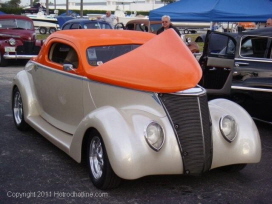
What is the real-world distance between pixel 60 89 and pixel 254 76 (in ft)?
9.61

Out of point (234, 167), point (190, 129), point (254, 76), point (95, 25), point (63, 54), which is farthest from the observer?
point (95, 25)

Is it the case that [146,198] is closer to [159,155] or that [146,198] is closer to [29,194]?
[159,155]

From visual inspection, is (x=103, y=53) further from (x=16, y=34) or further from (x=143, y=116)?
(x=16, y=34)

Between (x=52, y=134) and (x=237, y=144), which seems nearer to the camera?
(x=237, y=144)

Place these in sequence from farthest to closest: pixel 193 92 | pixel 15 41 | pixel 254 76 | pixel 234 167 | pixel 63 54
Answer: pixel 15 41, pixel 254 76, pixel 63 54, pixel 234 167, pixel 193 92

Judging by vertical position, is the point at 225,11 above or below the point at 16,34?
above

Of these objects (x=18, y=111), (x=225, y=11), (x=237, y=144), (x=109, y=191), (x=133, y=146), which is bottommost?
(x=109, y=191)

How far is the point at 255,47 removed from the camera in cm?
680

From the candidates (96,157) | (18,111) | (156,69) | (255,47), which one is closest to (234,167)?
(156,69)

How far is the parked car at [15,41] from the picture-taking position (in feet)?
46.8

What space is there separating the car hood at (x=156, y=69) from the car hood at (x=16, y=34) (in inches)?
423

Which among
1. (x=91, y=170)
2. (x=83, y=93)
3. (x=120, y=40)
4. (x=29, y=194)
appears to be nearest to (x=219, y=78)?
(x=120, y=40)

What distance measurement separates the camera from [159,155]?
13.2ft

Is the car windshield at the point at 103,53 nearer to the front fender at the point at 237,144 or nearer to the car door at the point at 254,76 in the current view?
the front fender at the point at 237,144
